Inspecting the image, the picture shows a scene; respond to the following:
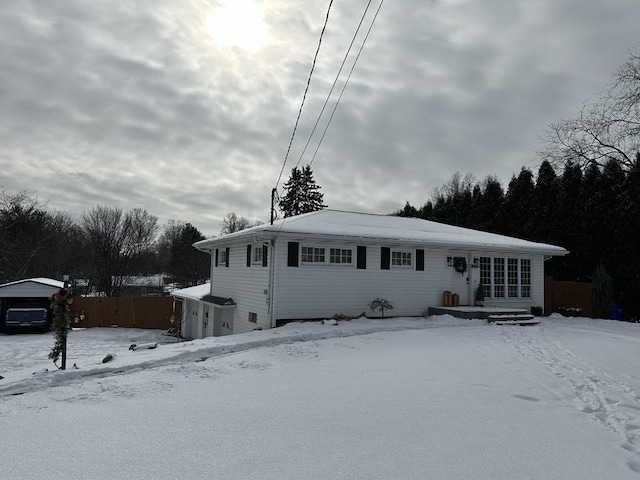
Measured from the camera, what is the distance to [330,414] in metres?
5.06

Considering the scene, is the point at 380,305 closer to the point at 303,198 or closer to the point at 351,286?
the point at 351,286

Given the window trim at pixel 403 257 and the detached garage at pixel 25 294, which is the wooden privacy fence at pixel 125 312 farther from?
the window trim at pixel 403 257

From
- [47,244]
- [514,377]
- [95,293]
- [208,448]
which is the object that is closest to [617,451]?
[514,377]

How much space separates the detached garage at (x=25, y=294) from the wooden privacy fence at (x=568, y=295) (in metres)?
22.1

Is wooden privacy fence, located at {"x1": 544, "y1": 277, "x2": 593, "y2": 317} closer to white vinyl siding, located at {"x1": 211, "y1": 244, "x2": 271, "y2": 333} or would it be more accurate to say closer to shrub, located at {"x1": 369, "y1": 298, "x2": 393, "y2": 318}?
shrub, located at {"x1": 369, "y1": 298, "x2": 393, "y2": 318}

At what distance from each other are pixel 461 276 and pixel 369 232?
162 inches

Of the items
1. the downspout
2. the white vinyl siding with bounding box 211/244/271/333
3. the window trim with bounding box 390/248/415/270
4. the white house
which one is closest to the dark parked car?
the white vinyl siding with bounding box 211/244/271/333

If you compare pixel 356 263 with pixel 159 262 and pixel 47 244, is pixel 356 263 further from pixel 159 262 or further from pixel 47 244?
pixel 159 262

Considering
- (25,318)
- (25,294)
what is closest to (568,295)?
(25,318)

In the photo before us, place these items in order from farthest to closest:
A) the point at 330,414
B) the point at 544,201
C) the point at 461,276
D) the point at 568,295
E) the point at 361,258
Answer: the point at 544,201 < the point at 568,295 < the point at 461,276 < the point at 361,258 < the point at 330,414

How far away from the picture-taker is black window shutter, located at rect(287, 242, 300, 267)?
12.6 m

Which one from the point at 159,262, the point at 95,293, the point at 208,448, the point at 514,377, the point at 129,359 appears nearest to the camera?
the point at 208,448

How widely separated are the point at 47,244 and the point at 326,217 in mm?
26560

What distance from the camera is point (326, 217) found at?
1597 cm
